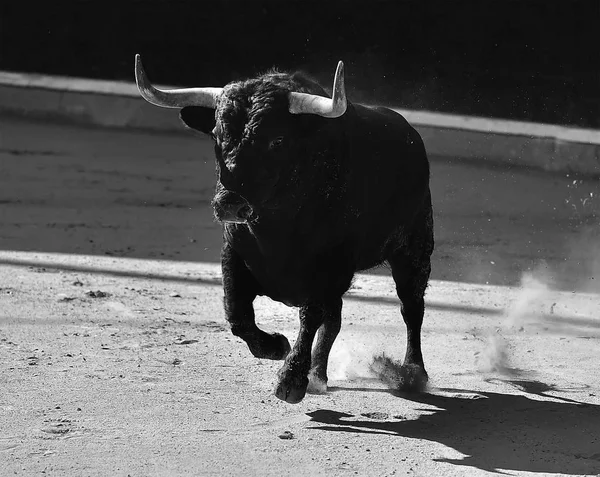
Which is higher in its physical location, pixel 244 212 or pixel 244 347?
pixel 244 212

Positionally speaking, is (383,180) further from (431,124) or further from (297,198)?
(431,124)

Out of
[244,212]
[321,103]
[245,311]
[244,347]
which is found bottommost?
[244,347]

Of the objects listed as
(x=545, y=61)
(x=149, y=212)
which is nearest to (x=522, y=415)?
(x=149, y=212)

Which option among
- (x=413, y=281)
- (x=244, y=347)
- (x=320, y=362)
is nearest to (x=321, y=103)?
(x=320, y=362)

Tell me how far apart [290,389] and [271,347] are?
1.03 ft

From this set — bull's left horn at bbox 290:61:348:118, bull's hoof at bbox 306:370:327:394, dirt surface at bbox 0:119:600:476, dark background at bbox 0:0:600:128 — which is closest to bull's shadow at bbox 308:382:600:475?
dirt surface at bbox 0:119:600:476

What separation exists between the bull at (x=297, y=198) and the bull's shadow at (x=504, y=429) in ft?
0.75

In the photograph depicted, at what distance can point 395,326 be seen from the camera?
225 inches

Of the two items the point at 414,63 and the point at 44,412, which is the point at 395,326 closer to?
the point at 44,412

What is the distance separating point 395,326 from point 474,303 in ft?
2.42

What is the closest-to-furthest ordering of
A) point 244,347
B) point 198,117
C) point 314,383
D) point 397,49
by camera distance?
point 198,117, point 314,383, point 244,347, point 397,49

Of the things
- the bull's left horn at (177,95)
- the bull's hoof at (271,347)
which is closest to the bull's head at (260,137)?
the bull's left horn at (177,95)

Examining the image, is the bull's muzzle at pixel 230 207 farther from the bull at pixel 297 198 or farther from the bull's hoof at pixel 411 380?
the bull's hoof at pixel 411 380

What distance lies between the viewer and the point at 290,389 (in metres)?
3.93
